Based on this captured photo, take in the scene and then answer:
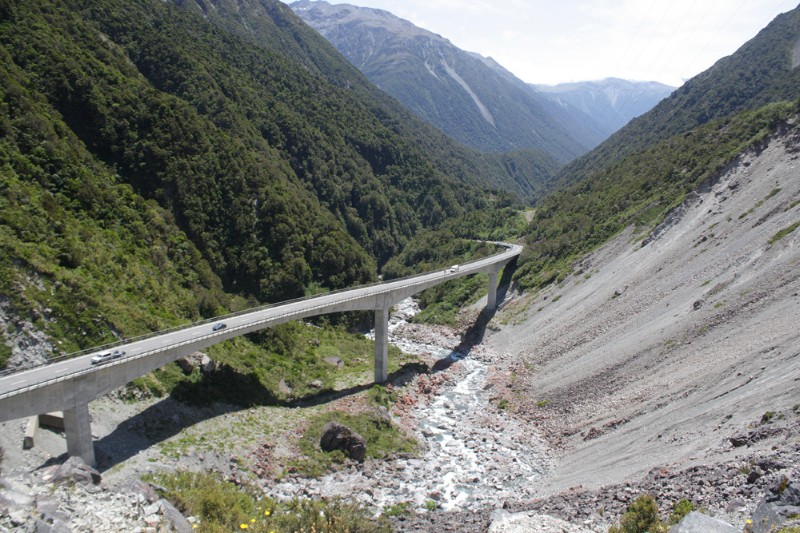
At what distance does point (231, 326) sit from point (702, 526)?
2968cm

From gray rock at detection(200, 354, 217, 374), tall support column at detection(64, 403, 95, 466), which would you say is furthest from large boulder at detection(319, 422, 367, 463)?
tall support column at detection(64, 403, 95, 466)

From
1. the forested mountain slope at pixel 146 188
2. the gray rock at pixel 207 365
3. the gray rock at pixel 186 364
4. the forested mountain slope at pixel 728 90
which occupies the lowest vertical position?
the gray rock at pixel 207 365

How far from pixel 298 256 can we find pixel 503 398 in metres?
33.1

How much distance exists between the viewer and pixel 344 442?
31.4 m

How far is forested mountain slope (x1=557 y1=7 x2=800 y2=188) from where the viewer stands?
133875mm

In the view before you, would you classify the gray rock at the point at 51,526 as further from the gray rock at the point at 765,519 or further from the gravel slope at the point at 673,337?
the gravel slope at the point at 673,337

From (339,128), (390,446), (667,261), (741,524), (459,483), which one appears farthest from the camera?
(339,128)

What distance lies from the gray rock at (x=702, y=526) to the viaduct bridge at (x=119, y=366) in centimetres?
2525

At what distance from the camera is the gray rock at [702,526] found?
1340 cm

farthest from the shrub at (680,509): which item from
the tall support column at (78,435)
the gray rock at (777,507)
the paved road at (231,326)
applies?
the paved road at (231,326)

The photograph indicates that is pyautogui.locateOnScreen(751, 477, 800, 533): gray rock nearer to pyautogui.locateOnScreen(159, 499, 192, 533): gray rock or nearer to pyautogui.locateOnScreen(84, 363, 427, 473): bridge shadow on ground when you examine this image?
pyautogui.locateOnScreen(159, 499, 192, 533): gray rock

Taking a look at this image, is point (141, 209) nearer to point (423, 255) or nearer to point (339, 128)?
Answer: point (423, 255)

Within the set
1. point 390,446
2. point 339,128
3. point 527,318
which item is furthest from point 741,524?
point 339,128

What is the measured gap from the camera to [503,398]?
42.6 m
